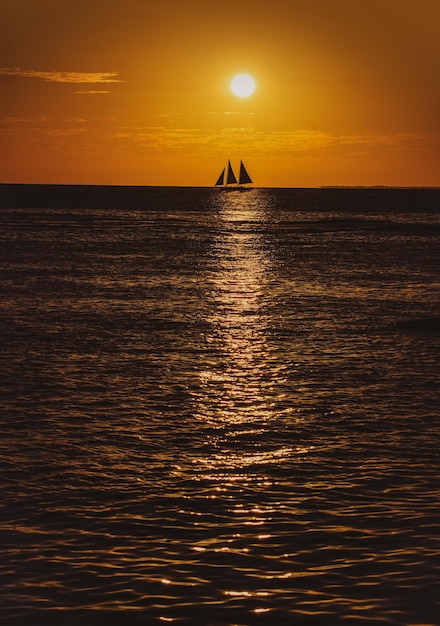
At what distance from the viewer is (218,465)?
17688 millimetres

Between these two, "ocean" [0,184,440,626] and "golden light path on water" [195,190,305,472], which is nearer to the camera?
"ocean" [0,184,440,626]

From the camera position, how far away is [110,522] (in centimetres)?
1472

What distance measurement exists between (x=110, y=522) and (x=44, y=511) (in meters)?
1.16

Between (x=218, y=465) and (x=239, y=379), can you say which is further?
(x=239, y=379)

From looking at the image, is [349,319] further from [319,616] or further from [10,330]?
[319,616]

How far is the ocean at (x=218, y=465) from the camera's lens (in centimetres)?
1222

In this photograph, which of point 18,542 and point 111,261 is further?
point 111,261

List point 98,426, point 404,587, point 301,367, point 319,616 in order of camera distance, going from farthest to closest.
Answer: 1. point 301,367
2. point 98,426
3. point 404,587
4. point 319,616

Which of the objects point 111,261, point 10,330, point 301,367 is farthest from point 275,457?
point 111,261

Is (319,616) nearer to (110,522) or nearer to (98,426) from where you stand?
(110,522)

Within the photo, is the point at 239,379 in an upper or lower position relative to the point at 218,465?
upper

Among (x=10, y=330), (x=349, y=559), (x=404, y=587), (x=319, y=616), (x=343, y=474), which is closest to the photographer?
(x=319, y=616)

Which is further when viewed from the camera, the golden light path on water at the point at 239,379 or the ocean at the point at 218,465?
the golden light path on water at the point at 239,379

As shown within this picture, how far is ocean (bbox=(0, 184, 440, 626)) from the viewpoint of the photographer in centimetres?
1222
